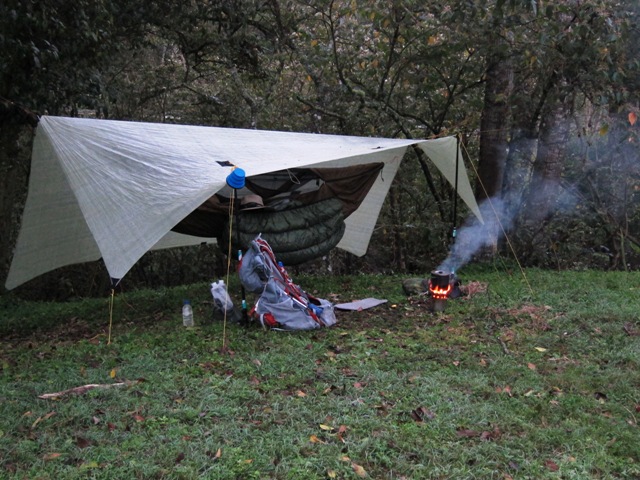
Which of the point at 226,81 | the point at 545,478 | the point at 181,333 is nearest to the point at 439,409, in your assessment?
the point at 545,478

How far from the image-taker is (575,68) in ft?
19.3

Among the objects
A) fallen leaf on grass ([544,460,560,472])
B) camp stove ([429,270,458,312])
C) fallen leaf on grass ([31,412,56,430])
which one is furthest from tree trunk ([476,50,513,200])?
fallen leaf on grass ([31,412,56,430])

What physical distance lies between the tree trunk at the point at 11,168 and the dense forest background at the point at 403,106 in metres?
0.02

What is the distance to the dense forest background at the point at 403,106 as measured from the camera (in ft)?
20.5

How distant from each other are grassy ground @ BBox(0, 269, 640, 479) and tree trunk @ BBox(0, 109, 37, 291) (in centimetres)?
168

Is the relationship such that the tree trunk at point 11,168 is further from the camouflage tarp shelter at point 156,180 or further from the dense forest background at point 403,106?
the camouflage tarp shelter at point 156,180

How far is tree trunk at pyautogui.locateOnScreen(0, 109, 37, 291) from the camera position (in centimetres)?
543

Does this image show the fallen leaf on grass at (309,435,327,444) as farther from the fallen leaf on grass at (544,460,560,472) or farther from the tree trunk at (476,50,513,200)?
the tree trunk at (476,50,513,200)

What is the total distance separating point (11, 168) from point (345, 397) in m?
4.83

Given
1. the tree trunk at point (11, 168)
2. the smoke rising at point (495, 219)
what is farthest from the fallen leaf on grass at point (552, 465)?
the tree trunk at point (11, 168)

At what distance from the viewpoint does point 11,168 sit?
21.0 ft

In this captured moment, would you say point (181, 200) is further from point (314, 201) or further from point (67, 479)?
point (67, 479)

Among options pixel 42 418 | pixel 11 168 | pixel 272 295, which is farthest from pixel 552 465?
pixel 11 168

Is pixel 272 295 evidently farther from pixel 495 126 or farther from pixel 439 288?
pixel 495 126
